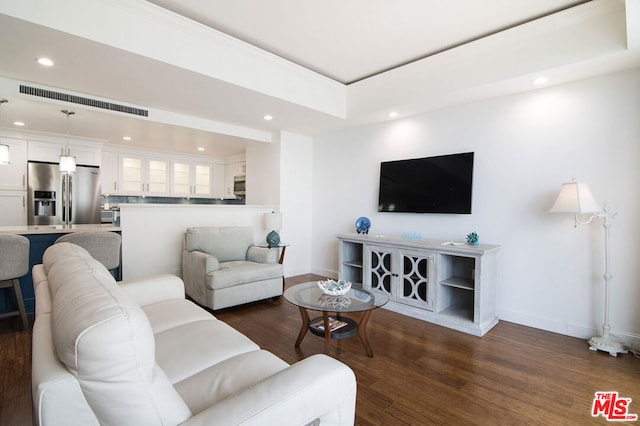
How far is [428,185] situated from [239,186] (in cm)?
436

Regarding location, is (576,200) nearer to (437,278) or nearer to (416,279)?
(437,278)

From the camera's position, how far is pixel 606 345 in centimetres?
266

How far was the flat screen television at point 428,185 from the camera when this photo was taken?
367cm

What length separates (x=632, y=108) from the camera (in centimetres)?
273

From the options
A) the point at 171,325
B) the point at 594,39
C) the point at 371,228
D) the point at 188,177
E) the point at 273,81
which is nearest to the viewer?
the point at 171,325

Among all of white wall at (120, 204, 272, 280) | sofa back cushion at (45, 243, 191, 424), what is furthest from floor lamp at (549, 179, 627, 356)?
white wall at (120, 204, 272, 280)

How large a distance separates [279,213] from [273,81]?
6.51 ft

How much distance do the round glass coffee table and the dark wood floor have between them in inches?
6.6

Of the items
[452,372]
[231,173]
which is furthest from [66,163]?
[452,372]

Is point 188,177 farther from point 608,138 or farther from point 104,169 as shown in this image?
point 608,138

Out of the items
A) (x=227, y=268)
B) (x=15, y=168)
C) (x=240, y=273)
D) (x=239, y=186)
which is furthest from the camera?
(x=239, y=186)

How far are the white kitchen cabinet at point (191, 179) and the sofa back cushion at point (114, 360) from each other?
647 cm

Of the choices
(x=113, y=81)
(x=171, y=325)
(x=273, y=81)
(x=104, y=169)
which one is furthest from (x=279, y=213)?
(x=104, y=169)

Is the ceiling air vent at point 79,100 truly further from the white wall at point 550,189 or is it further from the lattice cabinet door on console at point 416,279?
the lattice cabinet door on console at point 416,279
